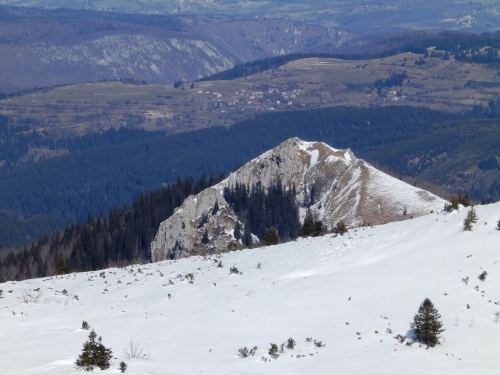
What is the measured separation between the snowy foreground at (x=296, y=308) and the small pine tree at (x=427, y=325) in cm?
34

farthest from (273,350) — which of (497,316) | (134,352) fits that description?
(497,316)

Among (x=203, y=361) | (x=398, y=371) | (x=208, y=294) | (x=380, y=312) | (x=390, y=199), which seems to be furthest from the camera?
(x=390, y=199)

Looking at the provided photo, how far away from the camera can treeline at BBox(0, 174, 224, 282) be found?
111 meters

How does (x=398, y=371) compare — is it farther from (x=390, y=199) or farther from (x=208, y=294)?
(x=390, y=199)

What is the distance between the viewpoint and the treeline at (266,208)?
106 meters

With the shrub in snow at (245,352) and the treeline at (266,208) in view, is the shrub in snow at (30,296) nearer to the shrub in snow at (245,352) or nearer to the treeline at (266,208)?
the shrub in snow at (245,352)

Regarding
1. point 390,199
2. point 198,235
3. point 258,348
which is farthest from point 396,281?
point 198,235

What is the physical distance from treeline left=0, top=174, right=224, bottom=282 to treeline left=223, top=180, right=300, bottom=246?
10.5 meters

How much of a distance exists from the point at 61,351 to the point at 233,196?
73.3m

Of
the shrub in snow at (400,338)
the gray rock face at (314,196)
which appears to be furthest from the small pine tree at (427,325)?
the gray rock face at (314,196)

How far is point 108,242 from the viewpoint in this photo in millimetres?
115938

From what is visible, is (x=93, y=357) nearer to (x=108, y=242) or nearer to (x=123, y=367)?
(x=123, y=367)

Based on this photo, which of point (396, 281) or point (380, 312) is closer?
point (380, 312)

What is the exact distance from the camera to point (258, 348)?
3709 cm
